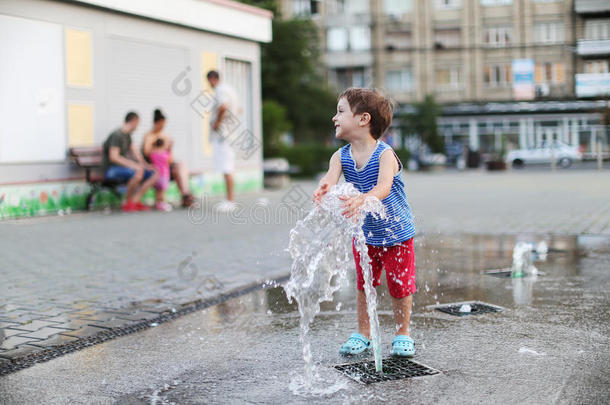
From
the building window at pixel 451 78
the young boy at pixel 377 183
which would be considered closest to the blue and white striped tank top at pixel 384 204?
the young boy at pixel 377 183

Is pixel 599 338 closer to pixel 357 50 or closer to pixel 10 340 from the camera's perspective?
pixel 10 340

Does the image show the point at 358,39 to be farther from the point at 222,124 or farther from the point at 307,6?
the point at 222,124

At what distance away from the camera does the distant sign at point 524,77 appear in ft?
177

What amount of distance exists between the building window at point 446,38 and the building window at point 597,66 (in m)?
9.57

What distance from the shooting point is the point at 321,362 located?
4.11m

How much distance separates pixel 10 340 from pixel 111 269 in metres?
2.74

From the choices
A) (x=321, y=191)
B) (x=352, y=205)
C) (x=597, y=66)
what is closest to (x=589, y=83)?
(x=597, y=66)

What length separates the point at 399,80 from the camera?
57188mm

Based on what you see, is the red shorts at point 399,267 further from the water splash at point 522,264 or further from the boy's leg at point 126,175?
the boy's leg at point 126,175

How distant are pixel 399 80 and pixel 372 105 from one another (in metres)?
54.2

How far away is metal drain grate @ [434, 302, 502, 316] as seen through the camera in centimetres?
522

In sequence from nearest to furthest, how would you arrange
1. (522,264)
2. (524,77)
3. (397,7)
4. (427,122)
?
(522,264)
(427,122)
(524,77)
(397,7)

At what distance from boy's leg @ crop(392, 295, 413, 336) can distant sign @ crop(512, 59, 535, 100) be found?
52.8m

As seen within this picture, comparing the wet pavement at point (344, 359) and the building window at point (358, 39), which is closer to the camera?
the wet pavement at point (344, 359)
